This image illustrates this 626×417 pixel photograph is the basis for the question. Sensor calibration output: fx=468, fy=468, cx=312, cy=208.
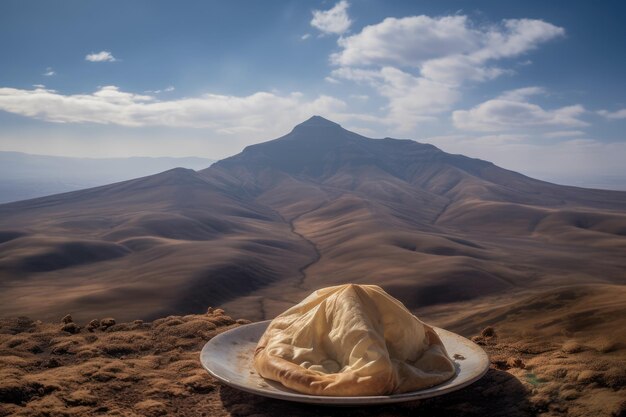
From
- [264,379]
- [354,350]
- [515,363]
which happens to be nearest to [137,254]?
[264,379]

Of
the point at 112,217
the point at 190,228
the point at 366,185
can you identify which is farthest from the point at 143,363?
the point at 366,185

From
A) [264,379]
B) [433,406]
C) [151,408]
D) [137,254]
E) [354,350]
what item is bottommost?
[137,254]

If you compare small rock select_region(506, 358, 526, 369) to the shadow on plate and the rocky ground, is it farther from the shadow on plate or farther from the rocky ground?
the shadow on plate

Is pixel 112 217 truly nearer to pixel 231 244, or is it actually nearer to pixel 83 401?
pixel 231 244

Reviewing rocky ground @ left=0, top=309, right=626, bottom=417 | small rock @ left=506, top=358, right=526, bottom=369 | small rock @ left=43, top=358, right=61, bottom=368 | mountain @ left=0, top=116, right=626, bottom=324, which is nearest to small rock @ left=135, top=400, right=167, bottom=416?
rocky ground @ left=0, top=309, right=626, bottom=417

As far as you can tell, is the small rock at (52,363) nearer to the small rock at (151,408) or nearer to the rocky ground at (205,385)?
the rocky ground at (205,385)

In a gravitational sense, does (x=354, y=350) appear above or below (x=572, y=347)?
above

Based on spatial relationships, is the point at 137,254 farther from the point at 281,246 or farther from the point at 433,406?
the point at 433,406
